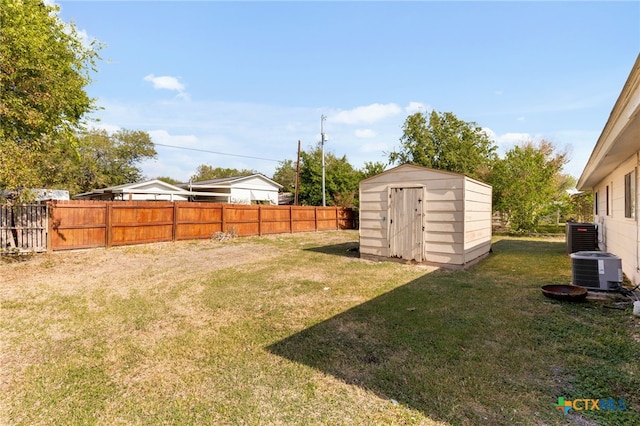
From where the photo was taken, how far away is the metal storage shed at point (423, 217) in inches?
275

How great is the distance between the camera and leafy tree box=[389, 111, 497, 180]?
21.2 metres

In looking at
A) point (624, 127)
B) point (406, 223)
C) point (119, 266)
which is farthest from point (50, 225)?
point (624, 127)

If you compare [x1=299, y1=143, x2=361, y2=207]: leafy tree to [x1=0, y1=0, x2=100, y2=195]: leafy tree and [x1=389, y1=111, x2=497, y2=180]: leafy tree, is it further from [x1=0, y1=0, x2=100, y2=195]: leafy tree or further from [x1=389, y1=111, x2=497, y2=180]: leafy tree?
[x1=0, y1=0, x2=100, y2=195]: leafy tree

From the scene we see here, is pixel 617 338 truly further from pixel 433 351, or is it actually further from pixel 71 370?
pixel 71 370

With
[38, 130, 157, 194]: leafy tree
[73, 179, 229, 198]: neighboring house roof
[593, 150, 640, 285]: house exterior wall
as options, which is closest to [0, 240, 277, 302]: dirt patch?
[593, 150, 640, 285]: house exterior wall

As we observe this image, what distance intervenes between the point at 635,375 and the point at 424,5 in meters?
7.24

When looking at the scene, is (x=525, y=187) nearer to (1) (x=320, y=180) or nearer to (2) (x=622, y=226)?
(2) (x=622, y=226)

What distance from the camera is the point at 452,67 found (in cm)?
890

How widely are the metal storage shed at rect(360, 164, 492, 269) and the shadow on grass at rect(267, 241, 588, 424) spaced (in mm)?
2236

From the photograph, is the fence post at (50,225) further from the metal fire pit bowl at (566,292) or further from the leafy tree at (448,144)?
the leafy tree at (448,144)

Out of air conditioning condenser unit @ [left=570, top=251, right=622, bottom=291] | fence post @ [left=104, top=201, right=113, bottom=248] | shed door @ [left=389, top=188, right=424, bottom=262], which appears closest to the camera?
air conditioning condenser unit @ [left=570, top=251, right=622, bottom=291]

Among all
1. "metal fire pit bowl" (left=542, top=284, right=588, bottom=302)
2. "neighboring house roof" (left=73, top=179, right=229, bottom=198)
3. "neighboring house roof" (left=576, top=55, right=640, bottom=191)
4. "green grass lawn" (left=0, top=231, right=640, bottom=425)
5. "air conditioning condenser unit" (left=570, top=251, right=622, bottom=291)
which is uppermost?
"neighboring house roof" (left=73, top=179, right=229, bottom=198)

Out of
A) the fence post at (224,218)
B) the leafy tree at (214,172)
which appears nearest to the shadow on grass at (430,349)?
the fence post at (224,218)

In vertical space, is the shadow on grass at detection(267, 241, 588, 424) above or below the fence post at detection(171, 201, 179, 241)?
below
